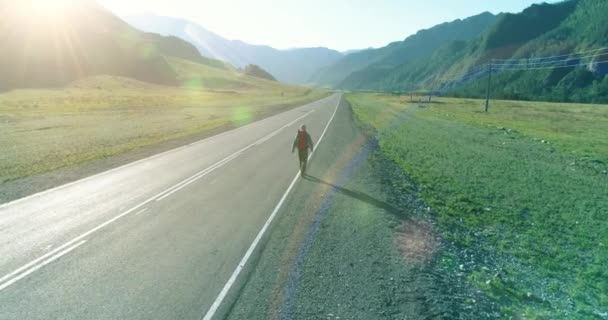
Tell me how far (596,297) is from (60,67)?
148442 mm

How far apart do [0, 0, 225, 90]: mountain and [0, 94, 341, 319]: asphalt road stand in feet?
358

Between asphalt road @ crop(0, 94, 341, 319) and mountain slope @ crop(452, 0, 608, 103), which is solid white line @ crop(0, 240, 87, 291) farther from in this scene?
mountain slope @ crop(452, 0, 608, 103)

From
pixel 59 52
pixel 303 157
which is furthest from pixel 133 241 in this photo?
pixel 59 52

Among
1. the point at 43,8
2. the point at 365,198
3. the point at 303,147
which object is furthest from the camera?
the point at 43,8

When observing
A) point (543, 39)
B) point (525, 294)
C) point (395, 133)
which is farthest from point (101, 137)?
point (543, 39)

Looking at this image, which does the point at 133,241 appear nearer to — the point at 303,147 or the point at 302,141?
the point at 303,147

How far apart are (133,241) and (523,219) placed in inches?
444

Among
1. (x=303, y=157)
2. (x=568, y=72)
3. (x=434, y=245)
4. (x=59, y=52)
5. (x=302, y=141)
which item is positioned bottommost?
(x=434, y=245)

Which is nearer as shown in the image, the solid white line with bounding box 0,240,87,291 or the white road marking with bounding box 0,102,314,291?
Result: the solid white line with bounding box 0,240,87,291

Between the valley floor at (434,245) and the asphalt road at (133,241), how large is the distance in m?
1.02

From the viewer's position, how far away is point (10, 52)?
382 feet

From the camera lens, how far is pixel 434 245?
929cm

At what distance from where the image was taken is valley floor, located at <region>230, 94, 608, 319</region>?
21.7 ft

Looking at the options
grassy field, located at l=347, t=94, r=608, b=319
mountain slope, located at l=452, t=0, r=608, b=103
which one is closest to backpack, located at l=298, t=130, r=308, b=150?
grassy field, located at l=347, t=94, r=608, b=319
